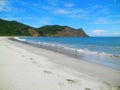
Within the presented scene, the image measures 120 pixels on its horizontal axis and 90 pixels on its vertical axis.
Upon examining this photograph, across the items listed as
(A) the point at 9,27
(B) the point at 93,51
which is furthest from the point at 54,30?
(A) the point at 9,27

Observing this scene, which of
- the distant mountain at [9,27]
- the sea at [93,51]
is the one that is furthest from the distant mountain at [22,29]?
the sea at [93,51]

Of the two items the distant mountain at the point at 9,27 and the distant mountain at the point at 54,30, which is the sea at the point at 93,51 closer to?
the distant mountain at the point at 9,27

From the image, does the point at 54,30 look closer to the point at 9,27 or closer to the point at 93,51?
the point at 93,51

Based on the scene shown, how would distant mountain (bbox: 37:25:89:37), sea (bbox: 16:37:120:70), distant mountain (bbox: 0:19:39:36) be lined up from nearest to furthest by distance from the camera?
distant mountain (bbox: 0:19:39:36) → sea (bbox: 16:37:120:70) → distant mountain (bbox: 37:25:89:37)

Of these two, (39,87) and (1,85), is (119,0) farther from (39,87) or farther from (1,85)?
(1,85)

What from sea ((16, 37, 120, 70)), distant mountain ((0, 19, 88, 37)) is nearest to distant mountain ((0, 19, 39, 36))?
distant mountain ((0, 19, 88, 37))

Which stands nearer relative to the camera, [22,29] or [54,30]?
[22,29]

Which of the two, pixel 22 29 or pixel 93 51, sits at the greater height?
pixel 22 29

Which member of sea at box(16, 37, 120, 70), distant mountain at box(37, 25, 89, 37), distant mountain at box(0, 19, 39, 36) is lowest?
sea at box(16, 37, 120, 70)

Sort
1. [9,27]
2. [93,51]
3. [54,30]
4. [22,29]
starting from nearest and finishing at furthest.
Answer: [9,27] → [93,51] → [22,29] → [54,30]

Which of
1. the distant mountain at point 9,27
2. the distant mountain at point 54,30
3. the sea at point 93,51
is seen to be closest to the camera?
the distant mountain at point 9,27

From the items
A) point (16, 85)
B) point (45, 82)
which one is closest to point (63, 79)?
point (45, 82)

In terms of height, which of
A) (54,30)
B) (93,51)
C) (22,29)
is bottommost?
(93,51)

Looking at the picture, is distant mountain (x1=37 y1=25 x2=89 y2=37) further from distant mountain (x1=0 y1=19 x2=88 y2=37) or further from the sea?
the sea
